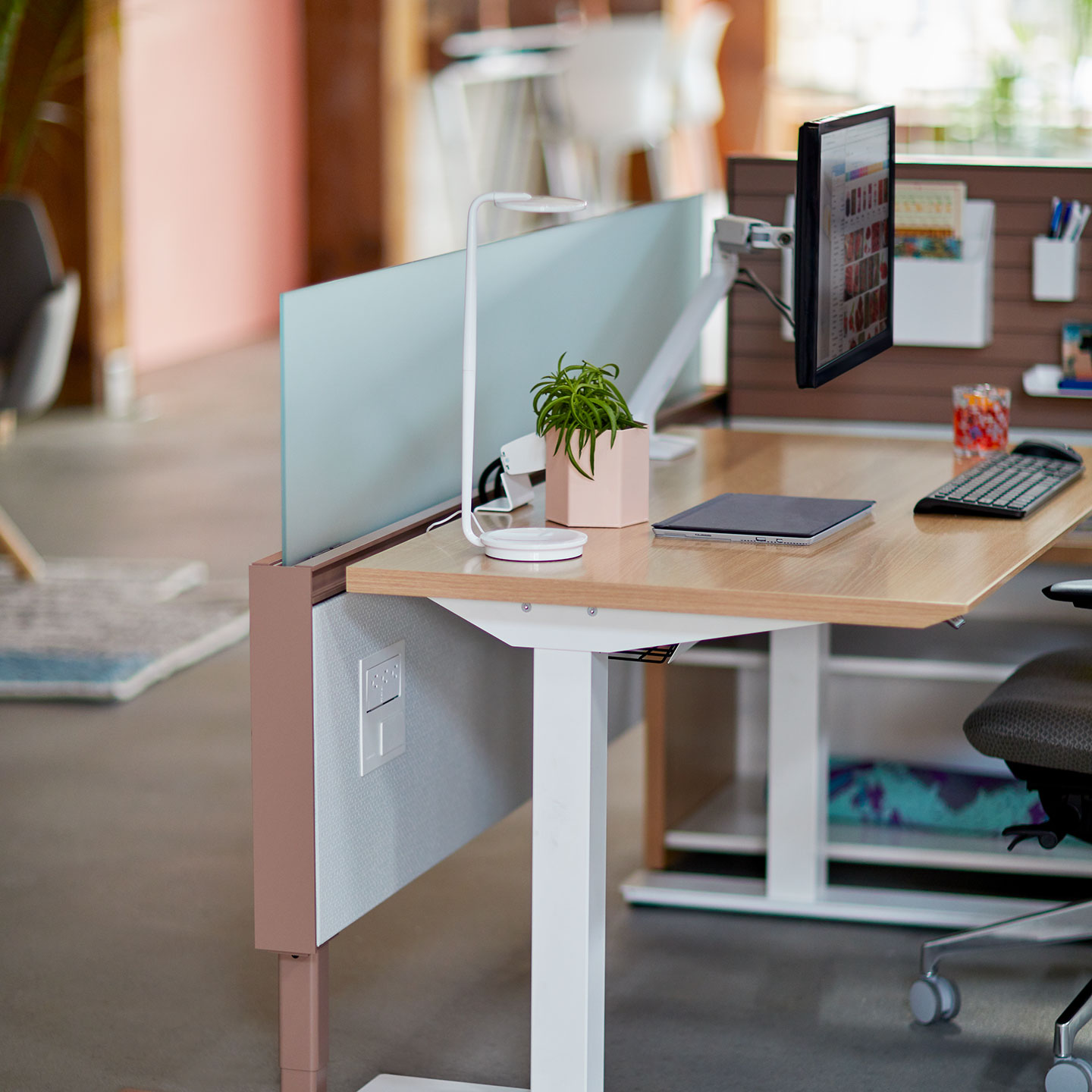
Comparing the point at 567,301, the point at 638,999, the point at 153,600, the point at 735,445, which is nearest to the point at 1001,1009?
the point at 638,999

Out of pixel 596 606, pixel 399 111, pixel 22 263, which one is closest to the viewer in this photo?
pixel 596 606

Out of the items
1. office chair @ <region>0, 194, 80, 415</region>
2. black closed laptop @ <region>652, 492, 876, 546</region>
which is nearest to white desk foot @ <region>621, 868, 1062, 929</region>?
black closed laptop @ <region>652, 492, 876, 546</region>

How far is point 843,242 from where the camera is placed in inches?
89.7

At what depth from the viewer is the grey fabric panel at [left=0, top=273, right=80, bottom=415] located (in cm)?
450

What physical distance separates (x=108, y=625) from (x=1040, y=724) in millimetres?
2617

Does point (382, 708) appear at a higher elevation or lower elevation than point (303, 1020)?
higher

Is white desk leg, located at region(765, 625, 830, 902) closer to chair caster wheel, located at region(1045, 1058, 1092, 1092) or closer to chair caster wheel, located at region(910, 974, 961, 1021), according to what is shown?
chair caster wheel, located at region(910, 974, 961, 1021)

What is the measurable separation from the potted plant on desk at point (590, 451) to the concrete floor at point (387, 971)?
717mm

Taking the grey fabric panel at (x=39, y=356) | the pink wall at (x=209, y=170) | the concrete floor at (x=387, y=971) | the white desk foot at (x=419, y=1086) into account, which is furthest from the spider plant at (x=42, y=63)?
the white desk foot at (x=419, y=1086)

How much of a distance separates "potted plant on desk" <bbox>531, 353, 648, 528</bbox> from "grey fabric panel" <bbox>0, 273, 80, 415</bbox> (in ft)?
9.03

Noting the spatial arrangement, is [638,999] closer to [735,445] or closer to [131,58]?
[735,445]

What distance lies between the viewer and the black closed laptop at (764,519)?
78.5 inches

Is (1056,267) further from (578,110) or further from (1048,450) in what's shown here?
(578,110)

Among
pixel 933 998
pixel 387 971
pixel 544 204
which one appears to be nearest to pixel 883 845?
pixel 933 998
